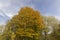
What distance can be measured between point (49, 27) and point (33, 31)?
9.08 metres

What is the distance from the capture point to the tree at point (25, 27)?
44188mm

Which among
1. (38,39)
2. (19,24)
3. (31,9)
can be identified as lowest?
(38,39)

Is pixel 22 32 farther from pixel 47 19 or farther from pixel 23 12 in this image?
pixel 47 19

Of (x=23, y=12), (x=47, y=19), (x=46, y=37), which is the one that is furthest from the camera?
(x=47, y=19)

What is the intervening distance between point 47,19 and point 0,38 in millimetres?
13823

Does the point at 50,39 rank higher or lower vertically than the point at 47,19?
lower

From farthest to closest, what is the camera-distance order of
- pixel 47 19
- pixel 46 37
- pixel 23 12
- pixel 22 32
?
pixel 47 19
pixel 46 37
pixel 23 12
pixel 22 32

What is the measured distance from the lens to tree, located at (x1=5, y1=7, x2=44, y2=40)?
44188 mm

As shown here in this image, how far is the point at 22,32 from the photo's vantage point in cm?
4409

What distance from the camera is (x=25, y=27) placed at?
4475 cm

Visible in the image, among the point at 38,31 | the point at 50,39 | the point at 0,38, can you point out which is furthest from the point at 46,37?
the point at 0,38

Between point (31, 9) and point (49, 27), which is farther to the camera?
point (49, 27)

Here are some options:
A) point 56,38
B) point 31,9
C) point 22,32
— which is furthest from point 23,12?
point 56,38

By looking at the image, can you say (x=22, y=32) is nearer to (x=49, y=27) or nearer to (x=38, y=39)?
(x=38, y=39)
